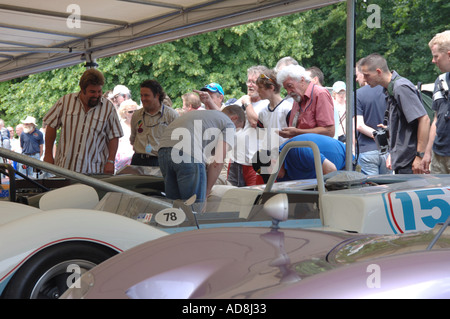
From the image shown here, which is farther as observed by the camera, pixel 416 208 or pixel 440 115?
pixel 440 115

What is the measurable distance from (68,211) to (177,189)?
232cm

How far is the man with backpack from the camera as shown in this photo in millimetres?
4723

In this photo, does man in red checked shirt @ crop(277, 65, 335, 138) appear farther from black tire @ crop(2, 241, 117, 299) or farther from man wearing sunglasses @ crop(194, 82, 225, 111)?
black tire @ crop(2, 241, 117, 299)

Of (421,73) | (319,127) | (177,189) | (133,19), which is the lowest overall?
(177,189)

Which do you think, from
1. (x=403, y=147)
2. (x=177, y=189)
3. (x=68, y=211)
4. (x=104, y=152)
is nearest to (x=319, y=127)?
(x=403, y=147)

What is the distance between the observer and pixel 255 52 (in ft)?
57.5

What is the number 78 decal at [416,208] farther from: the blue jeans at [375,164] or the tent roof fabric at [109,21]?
the blue jeans at [375,164]

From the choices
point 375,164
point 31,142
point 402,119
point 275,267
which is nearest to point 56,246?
point 275,267

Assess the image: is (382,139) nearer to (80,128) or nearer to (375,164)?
(375,164)

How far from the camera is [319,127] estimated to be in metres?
5.20

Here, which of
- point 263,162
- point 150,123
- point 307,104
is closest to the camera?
point 307,104

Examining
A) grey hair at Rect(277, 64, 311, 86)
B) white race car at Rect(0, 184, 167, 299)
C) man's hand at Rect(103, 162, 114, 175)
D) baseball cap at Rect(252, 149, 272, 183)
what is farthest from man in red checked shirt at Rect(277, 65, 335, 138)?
white race car at Rect(0, 184, 167, 299)

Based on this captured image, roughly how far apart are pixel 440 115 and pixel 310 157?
1.20 meters

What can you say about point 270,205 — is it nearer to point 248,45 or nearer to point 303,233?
point 303,233
